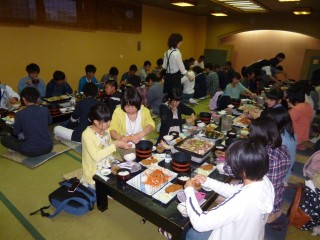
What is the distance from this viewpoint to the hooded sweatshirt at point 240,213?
1.43 metres

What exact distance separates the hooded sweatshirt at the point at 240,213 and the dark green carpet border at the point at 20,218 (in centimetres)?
181

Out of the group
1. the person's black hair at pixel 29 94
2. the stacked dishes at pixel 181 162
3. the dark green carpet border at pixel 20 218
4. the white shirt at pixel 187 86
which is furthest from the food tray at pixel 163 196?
the white shirt at pixel 187 86

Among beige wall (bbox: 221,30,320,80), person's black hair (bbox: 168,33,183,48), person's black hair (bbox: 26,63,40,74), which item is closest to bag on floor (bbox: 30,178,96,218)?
person's black hair (bbox: 26,63,40,74)

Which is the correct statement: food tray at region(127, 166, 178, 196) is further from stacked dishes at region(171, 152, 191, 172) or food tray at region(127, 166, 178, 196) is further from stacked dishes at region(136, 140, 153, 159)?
stacked dishes at region(136, 140, 153, 159)

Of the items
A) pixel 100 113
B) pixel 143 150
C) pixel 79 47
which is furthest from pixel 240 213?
pixel 79 47

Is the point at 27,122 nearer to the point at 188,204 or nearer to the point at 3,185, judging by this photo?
the point at 3,185

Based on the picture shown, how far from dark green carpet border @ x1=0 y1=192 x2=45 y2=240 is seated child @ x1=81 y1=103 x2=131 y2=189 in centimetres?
67

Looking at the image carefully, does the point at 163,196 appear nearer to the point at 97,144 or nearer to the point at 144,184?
the point at 144,184

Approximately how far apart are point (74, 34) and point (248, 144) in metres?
7.01

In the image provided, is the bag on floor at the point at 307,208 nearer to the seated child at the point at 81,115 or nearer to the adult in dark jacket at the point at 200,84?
the seated child at the point at 81,115

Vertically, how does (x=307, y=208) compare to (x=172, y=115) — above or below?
below

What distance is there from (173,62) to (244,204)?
4248 mm

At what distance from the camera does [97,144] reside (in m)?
2.56

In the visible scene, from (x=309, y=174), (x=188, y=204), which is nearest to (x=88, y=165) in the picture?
(x=188, y=204)
